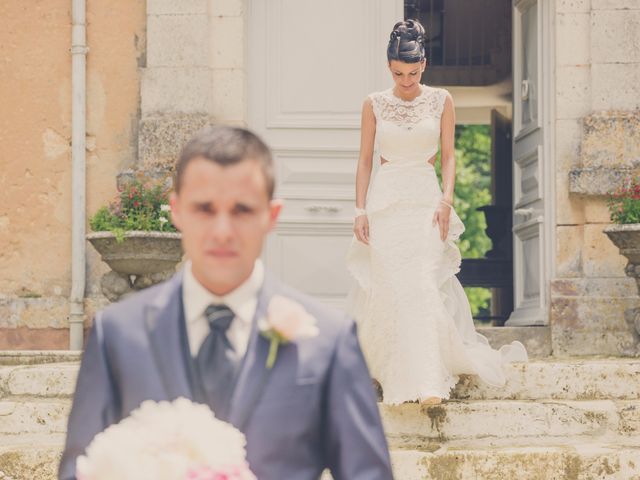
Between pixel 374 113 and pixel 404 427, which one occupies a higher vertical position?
pixel 374 113

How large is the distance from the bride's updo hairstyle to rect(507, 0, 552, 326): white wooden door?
7.38 ft

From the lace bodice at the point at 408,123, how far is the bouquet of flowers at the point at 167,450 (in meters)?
4.49

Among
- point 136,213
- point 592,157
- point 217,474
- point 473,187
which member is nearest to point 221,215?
point 217,474

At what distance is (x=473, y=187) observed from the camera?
27469mm

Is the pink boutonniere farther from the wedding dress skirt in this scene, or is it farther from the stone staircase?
the wedding dress skirt

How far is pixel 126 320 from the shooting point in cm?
199

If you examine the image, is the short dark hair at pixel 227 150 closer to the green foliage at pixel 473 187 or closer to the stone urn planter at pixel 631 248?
the stone urn planter at pixel 631 248

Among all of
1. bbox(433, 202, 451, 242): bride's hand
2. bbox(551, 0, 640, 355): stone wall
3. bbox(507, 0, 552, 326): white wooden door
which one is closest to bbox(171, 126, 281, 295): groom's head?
bbox(433, 202, 451, 242): bride's hand

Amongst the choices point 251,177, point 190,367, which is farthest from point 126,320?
point 251,177

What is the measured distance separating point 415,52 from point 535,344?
2478mm

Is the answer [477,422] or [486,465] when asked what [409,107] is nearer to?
[477,422]

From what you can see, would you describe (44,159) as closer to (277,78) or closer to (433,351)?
(277,78)

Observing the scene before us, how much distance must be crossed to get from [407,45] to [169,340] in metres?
4.18

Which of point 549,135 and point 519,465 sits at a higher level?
point 549,135
